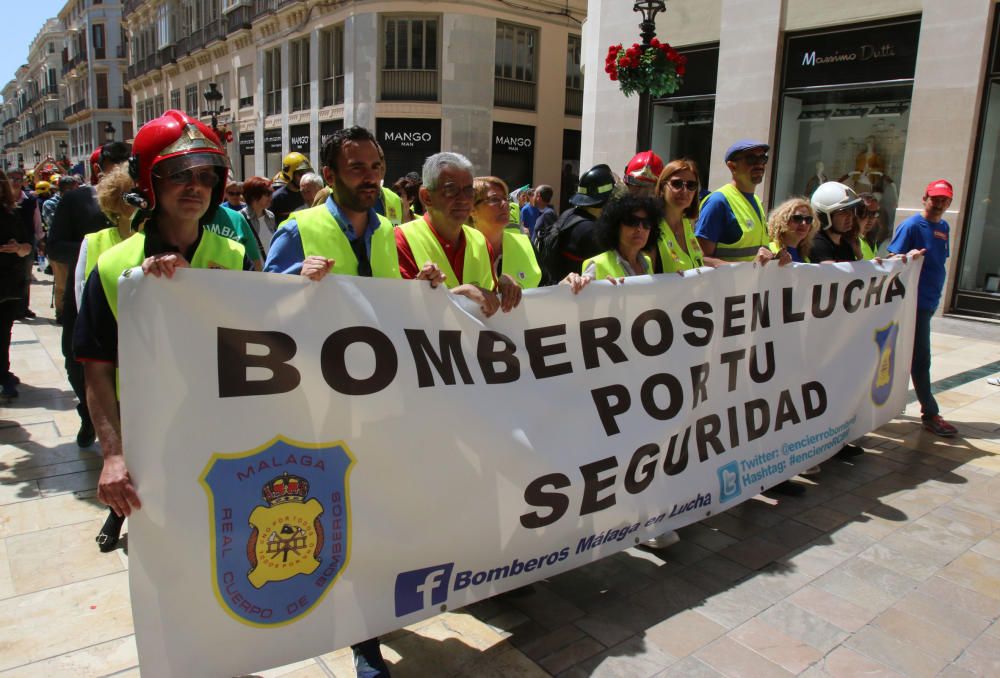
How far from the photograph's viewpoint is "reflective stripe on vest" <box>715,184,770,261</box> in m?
4.68

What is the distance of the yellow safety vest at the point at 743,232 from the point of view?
4.69 metres

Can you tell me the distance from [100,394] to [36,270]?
17.9 meters

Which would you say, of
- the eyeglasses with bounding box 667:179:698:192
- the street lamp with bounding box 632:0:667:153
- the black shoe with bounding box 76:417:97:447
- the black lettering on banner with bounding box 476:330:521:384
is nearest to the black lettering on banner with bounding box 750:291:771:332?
the eyeglasses with bounding box 667:179:698:192

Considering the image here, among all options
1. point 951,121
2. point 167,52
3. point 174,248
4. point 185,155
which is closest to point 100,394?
point 174,248

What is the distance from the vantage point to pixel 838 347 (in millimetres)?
4695

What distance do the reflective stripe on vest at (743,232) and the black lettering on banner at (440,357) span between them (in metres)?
2.53

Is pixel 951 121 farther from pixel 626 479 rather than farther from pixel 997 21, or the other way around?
pixel 626 479

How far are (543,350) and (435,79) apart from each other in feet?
77.9

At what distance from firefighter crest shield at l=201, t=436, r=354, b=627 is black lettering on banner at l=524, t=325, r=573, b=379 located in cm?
92

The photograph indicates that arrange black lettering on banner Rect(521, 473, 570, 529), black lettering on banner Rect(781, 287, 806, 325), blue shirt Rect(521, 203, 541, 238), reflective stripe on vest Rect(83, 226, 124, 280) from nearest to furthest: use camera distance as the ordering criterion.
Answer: black lettering on banner Rect(521, 473, 570, 529) → reflective stripe on vest Rect(83, 226, 124, 280) → black lettering on banner Rect(781, 287, 806, 325) → blue shirt Rect(521, 203, 541, 238)

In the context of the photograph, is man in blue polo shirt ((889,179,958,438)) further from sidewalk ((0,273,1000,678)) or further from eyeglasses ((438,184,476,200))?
eyeglasses ((438,184,476,200))

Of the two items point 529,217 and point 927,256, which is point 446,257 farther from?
point 529,217

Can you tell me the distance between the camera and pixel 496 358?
296 cm

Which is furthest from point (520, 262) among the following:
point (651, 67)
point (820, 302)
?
point (651, 67)
